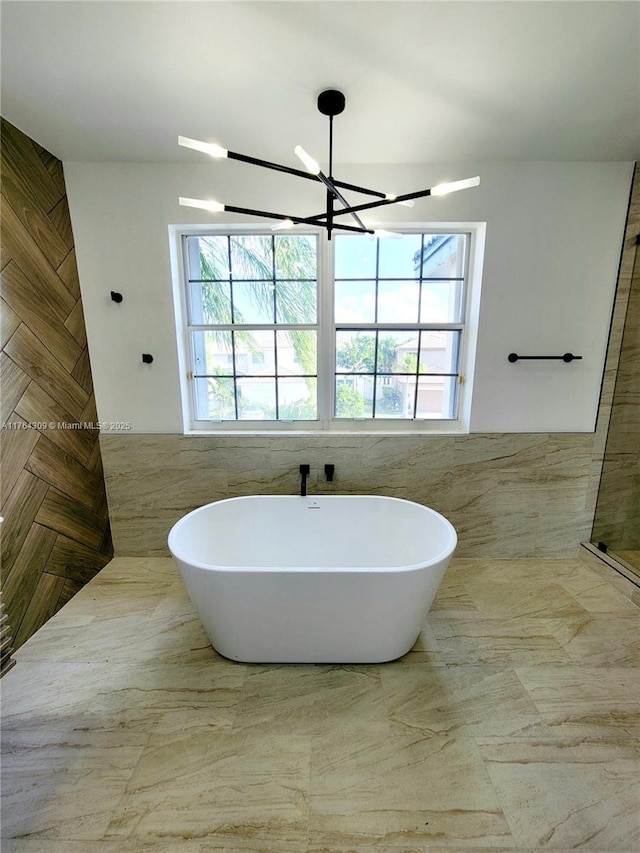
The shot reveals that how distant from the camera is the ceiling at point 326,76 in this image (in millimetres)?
1159

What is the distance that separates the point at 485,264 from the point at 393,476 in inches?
59.0

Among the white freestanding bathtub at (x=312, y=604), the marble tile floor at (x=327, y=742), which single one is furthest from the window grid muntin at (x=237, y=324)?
the marble tile floor at (x=327, y=742)

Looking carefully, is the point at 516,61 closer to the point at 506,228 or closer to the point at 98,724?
the point at 506,228

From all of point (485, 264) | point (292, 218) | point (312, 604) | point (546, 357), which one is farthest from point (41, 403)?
point (546, 357)

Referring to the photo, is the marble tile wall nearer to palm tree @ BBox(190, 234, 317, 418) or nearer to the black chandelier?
palm tree @ BBox(190, 234, 317, 418)

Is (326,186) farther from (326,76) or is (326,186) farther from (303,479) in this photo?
(303,479)

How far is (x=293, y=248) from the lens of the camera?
2289mm

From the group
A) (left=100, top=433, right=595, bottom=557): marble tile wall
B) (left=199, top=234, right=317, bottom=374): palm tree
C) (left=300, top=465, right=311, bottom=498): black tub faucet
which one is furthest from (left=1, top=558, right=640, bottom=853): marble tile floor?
(left=199, top=234, right=317, bottom=374): palm tree

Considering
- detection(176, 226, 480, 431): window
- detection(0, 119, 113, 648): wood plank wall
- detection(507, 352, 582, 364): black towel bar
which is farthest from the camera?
detection(176, 226, 480, 431): window

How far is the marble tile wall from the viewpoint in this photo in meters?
2.33

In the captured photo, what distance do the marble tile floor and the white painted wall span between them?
50.1 inches

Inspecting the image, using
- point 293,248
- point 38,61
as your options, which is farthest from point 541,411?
point 38,61

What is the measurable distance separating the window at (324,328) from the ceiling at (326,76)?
0.50 m

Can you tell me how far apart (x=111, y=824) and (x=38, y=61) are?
2750 millimetres
